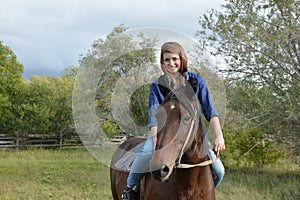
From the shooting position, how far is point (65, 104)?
2639 cm

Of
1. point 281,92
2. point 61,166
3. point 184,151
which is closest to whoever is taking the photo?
point 184,151

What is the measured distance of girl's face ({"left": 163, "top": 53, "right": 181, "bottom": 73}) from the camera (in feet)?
10.9

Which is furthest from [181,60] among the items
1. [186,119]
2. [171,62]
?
[186,119]

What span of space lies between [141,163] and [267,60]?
6.45m

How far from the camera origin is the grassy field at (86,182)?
30.6 feet

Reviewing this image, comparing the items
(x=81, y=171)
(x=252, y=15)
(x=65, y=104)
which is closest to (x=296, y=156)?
(x=252, y=15)

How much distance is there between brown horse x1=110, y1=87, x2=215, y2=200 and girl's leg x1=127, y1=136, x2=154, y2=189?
0.18m

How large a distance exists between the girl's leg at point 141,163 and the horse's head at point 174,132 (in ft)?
1.74

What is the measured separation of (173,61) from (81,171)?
469 inches

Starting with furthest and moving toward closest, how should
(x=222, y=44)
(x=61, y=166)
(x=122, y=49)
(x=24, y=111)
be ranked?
(x=24, y=111) < (x=61, y=166) < (x=222, y=44) < (x=122, y=49)

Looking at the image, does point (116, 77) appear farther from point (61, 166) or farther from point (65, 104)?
point (65, 104)

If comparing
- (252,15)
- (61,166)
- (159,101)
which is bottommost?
(61,166)

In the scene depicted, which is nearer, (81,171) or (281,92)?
(281,92)

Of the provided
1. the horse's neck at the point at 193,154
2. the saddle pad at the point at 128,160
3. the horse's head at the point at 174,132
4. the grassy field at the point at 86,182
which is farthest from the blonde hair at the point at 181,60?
the grassy field at the point at 86,182
